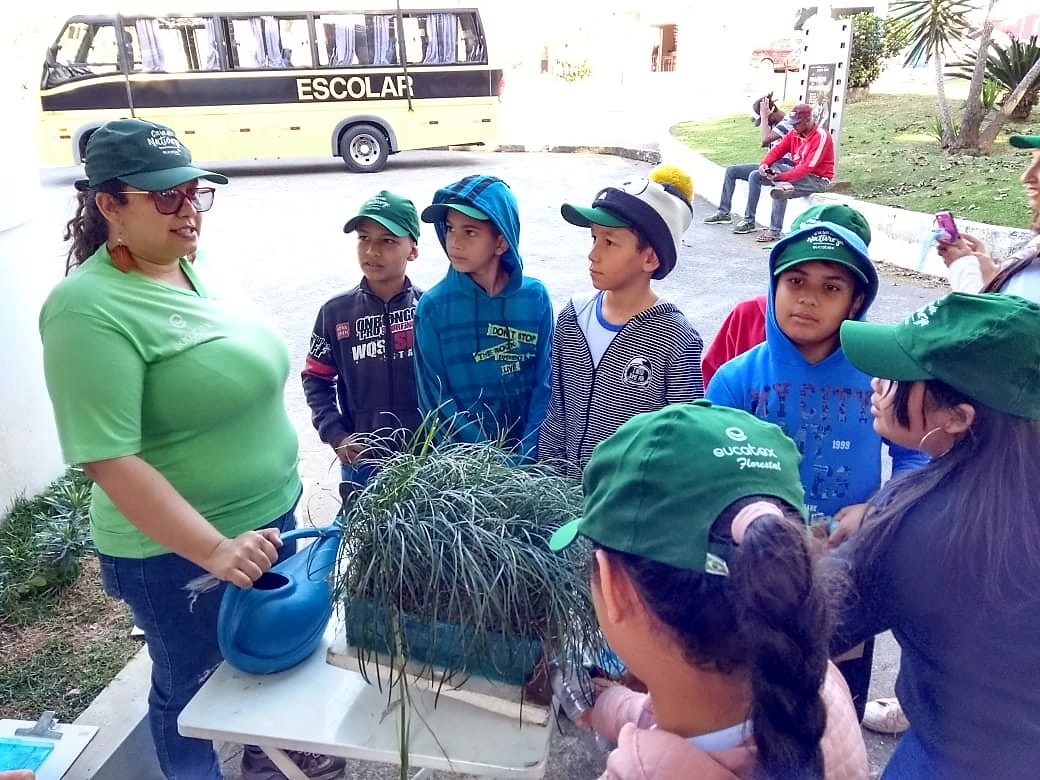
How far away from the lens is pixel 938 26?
30.1 feet

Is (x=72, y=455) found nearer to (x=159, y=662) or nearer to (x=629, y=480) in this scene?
(x=159, y=662)

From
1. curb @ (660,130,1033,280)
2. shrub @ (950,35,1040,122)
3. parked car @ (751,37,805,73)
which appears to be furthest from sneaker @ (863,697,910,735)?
parked car @ (751,37,805,73)

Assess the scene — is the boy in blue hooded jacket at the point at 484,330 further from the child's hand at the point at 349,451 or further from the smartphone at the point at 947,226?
the smartphone at the point at 947,226

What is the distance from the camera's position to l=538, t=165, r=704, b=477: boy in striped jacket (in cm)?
195

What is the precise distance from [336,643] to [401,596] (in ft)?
0.73

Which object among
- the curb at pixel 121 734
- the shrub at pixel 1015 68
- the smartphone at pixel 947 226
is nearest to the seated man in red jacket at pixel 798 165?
the shrub at pixel 1015 68

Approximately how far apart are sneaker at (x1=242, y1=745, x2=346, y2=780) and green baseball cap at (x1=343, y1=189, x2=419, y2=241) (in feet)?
4.69

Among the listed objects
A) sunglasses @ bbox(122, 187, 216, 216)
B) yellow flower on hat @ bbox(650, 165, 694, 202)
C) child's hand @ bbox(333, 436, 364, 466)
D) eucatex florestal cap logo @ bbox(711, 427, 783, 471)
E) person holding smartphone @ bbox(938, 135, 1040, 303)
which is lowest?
child's hand @ bbox(333, 436, 364, 466)

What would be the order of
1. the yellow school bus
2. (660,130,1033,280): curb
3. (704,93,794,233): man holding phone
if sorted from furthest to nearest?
the yellow school bus, (704,93,794,233): man holding phone, (660,130,1033,280): curb

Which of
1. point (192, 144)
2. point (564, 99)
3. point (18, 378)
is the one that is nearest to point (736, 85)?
point (564, 99)

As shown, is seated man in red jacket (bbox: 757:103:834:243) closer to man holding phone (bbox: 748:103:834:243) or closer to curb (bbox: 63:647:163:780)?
man holding phone (bbox: 748:103:834:243)

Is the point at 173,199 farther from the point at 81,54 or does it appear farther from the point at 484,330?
the point at 81,54

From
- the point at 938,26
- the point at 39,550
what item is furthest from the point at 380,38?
the point at 39,550

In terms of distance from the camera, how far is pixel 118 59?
10898 millimetres
